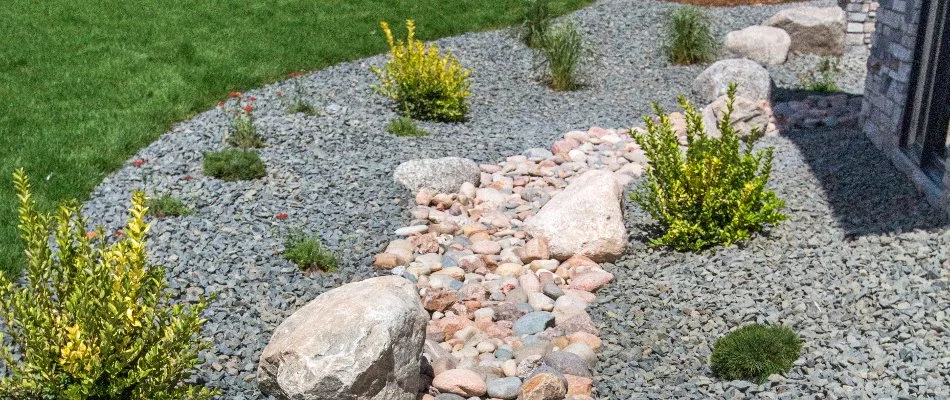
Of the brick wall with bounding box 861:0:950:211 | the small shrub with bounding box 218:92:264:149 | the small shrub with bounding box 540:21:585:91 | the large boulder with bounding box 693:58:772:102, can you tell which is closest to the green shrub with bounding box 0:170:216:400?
the small shrub with bounding box 218:92:264:149

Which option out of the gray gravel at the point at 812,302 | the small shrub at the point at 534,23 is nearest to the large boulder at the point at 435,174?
the gray gravel at the point at 812,302

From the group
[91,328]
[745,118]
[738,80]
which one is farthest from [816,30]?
[91,328]

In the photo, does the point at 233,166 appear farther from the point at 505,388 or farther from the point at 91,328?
the point at 91,328

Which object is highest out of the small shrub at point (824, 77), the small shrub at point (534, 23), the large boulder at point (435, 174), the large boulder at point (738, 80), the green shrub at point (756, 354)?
the small shrub at point (534, 23)

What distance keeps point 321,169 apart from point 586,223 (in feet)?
7.50

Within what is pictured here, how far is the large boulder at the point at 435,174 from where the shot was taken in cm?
723

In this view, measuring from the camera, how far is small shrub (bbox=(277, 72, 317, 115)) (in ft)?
28.2

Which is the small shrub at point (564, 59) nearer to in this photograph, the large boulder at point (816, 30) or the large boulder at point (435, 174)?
the large boulder at point (816, 30)

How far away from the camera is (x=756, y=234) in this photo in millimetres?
6160

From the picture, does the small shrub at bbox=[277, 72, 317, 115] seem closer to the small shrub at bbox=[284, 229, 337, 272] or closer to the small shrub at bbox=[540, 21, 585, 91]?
the small shrub at bbox=[284, 229, 337, 272]

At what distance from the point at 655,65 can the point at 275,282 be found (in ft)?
24.0

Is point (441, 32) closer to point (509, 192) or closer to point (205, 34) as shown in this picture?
point (205, 34)

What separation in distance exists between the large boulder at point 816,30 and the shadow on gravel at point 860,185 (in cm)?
348

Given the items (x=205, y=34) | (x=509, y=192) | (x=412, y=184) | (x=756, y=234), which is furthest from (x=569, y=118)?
(x=205, y=34)
